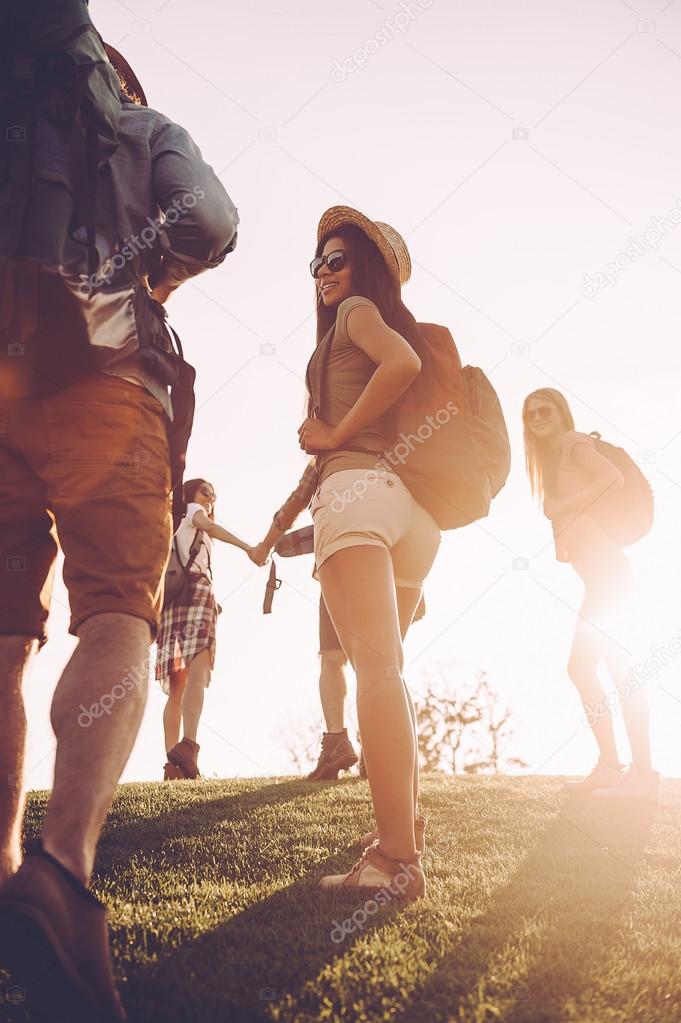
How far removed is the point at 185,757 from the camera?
6.66 meters

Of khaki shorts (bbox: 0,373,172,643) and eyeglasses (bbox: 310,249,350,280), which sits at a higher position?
eyeglasses (bbox: 310,249,350,280)

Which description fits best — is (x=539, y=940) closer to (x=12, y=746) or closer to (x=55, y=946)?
(x=55, y=946)

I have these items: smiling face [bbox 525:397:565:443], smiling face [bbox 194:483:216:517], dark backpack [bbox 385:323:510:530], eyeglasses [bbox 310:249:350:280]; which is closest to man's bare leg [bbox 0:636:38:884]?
dark backpack [bbox 385:323:510:530]

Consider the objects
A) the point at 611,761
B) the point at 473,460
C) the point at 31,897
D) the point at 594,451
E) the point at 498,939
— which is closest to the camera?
the point at 31,897

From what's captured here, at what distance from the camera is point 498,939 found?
2104 millimetres

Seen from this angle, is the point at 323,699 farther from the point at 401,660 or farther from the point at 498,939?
the point at 498,939

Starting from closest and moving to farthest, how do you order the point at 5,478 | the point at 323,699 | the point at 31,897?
the point at 31,897 → the point at 5,478 → the point at 323,699

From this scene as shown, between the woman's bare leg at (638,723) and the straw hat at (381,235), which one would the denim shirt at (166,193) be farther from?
the woman's bare leg at (638,723)

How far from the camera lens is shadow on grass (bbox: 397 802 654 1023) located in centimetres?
165

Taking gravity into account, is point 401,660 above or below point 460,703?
above

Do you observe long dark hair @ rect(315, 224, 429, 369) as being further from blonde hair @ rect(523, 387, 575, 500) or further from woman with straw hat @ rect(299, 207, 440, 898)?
blonde hair @ rect(523, 387, 575, 500)

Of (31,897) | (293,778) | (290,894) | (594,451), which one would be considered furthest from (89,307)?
(293,778)

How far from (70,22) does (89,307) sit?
67 cm

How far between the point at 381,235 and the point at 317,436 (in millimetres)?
896
